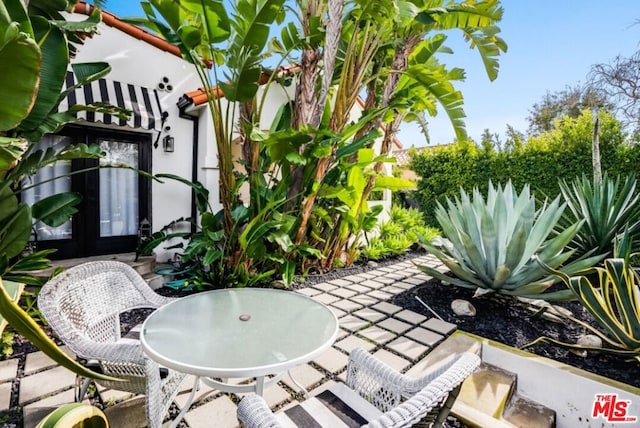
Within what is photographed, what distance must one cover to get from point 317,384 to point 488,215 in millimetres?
2854

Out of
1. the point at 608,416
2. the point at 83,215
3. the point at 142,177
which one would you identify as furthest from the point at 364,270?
the point at 83,215

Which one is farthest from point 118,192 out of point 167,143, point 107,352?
point 107,352

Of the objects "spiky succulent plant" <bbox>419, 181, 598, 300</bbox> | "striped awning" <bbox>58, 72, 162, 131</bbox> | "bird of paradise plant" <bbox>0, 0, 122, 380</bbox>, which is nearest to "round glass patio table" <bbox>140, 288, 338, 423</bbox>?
"bird of paradise plant" <bbox>0, 0, 122, 380</bbox>

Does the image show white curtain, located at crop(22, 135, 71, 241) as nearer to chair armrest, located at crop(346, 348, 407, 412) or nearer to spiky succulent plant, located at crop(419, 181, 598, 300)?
chair armrest, located at crop(346, 348, 407, 412)

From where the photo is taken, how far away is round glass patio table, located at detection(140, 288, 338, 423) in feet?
5.20

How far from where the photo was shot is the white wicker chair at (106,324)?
5.84 feet

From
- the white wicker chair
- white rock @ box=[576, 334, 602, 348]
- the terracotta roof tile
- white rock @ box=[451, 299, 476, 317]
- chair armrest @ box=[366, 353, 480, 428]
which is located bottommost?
white rock @ box=[451, 299, 476, 317]

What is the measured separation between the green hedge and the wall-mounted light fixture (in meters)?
5.99

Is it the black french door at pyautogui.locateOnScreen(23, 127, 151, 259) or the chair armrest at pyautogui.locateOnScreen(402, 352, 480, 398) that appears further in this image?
the black french door at pyautogui.locateOnScreen(23, 127, 151, 259)

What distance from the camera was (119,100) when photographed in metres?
5.20

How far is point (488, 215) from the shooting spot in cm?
371

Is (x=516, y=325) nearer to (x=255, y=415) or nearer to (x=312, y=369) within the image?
(x=312, y=369)

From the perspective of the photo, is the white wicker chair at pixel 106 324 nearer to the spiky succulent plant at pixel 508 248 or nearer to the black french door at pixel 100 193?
the black french door at pixel 100 193

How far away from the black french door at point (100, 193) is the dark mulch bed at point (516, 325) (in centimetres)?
Result: 542
